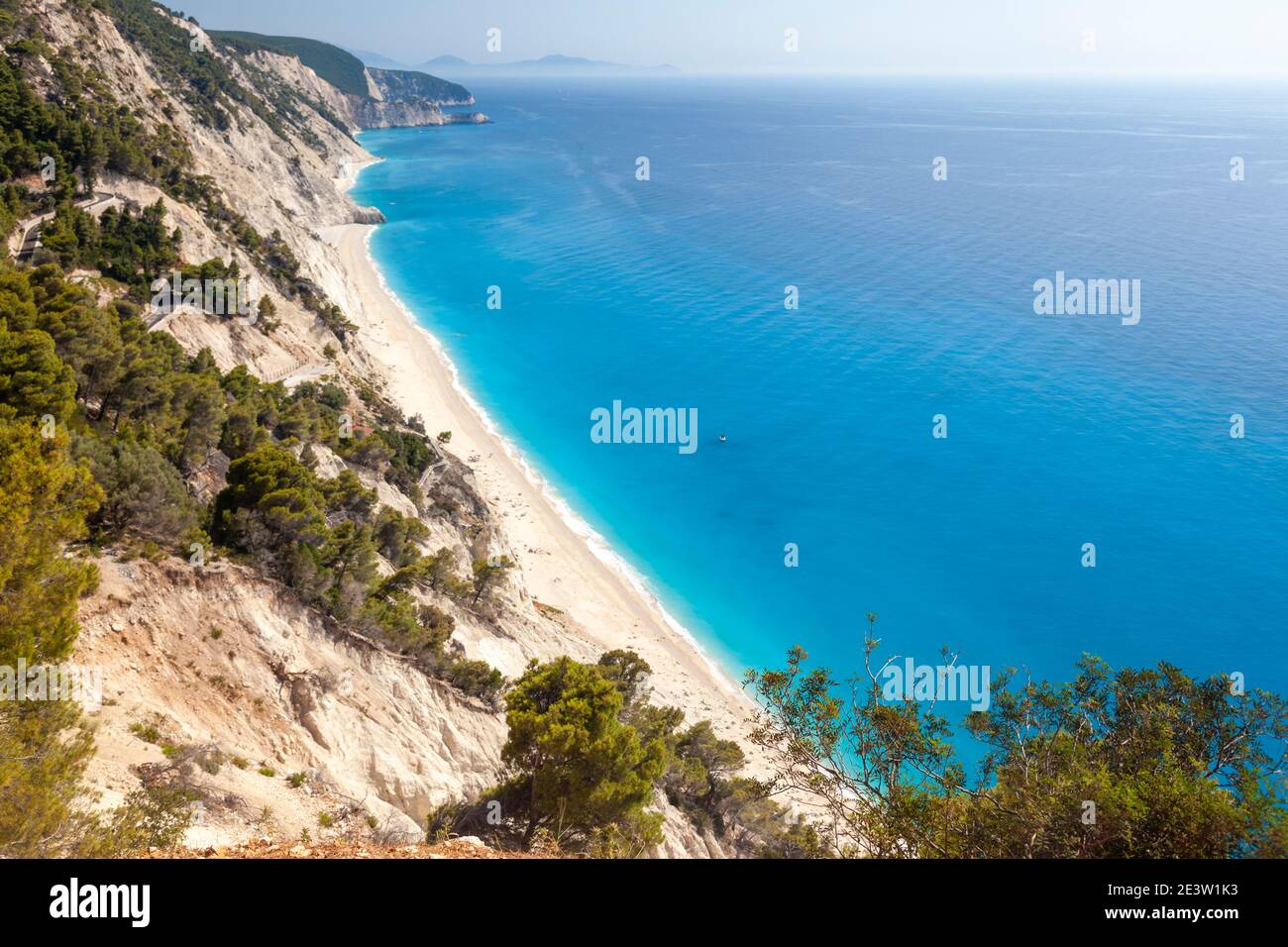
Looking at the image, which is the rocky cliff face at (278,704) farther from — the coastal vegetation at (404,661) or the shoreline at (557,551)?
the shoreline at (557,551)

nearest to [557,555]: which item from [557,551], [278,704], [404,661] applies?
[557,551]

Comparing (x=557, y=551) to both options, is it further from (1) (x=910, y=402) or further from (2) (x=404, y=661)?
(1) (x=910, y=402)

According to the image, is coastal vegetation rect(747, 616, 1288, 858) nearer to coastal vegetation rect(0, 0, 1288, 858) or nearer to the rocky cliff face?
coastal vegetation rect(0, 0, 1288, 858)

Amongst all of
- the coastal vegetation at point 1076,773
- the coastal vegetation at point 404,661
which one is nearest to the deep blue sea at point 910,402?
the coastal vegetation at point 404,661

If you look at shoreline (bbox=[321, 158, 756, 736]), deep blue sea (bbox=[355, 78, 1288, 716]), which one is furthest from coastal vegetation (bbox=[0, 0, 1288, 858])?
deep blue sea (bbox=[355, 78, 1288, 716])

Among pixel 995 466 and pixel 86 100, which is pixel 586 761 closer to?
pixel 995 466
